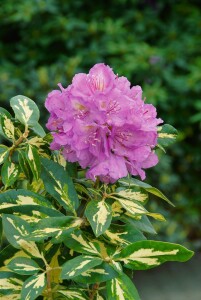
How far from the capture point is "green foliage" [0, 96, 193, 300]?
48.7 inches

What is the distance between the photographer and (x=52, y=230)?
4.11 feet

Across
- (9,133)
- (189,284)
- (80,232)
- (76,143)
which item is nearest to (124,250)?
(80,232)

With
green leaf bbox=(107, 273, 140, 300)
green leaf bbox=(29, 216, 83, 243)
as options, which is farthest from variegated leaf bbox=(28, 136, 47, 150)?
green leaf bbox=(107, 273, 140, 300)

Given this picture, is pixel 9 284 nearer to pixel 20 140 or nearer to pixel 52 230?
pixel 52 230

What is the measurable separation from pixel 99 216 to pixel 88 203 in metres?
0.05

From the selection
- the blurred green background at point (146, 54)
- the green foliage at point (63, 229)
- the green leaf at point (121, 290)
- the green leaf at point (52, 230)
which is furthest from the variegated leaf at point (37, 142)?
the blurred green background at point (146, 54)

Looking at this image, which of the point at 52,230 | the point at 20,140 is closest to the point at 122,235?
the point at 52,230

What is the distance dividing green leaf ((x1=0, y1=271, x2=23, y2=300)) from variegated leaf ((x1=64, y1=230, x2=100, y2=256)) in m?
0.13

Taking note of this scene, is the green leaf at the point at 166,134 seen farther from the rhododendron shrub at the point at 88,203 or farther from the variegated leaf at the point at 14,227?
the variegated leaf at the point at 14,227

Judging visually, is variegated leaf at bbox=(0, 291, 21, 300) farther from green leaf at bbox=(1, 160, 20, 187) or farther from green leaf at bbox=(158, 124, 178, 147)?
green leaf at bbox=(158, 124, 178, 147)

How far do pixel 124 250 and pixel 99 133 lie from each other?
0.21 meters

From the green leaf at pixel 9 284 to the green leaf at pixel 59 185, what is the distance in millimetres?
160

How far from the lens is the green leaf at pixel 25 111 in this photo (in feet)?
4.74

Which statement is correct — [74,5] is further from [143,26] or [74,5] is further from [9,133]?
[9,133]
